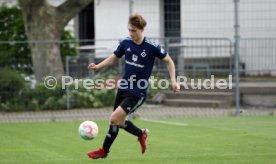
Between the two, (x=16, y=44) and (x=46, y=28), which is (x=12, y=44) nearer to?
(x=16, y=44)

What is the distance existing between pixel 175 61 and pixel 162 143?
27.5 feet

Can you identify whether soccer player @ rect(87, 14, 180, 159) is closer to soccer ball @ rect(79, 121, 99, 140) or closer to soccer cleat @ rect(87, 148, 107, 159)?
soccer cleat @ rect(87, 148, 107, 159)

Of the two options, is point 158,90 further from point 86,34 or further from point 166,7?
point 86,34

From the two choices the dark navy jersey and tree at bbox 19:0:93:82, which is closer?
the dark navy jersey

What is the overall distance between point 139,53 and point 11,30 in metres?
13.5

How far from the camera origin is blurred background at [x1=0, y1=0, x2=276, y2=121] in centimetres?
1919

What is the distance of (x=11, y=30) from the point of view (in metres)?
23.3

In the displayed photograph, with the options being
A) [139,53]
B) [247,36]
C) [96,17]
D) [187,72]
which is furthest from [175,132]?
[96,17]

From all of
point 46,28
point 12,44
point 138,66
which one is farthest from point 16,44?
point 138,66

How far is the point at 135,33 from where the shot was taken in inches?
407

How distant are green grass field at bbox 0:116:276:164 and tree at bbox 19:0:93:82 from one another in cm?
354

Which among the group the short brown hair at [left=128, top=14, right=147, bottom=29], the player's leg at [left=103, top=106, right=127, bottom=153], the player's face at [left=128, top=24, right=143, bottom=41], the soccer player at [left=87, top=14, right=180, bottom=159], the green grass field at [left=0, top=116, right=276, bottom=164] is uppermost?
the short brown hair at [left=128, top=14, right=147, bottom=29]

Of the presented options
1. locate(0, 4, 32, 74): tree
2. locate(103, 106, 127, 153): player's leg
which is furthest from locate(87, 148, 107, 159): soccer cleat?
locate(0, 4, 32, 74): tree

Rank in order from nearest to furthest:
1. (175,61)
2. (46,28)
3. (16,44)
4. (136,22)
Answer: (136,22)
(16,44)
(175,61)
(46,28)
